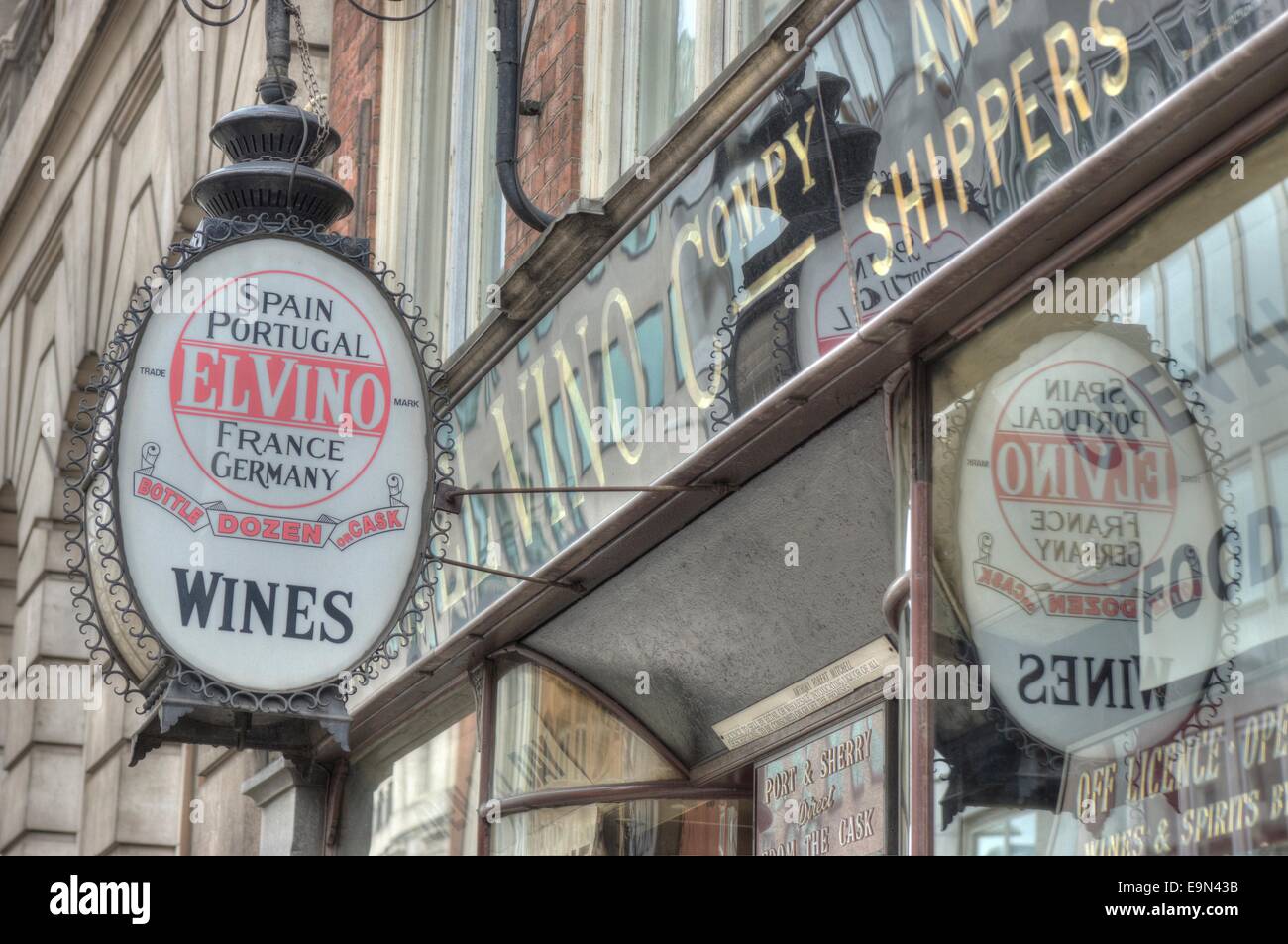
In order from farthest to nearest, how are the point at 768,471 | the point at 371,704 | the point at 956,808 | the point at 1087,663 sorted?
the point at 371,704 < the point at 768,471 < the point at 956,808 < the point at 1087,663

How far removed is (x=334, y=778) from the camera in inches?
434

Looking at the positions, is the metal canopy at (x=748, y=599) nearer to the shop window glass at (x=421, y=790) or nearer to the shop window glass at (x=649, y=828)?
the shop window glass at (x=649, y=828)

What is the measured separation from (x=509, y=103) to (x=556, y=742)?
2638mm

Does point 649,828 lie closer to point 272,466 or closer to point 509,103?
point 272,466

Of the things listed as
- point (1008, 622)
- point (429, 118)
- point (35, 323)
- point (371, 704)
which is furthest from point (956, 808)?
point (35, 323)

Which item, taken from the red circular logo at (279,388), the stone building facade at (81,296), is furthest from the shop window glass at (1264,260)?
the stone building facade at (81,296)

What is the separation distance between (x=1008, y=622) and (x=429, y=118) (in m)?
6.35

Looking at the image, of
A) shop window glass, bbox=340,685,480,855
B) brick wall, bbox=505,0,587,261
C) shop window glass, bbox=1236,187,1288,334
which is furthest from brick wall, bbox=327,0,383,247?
shop window glass, bbox=1236,187,1288,334

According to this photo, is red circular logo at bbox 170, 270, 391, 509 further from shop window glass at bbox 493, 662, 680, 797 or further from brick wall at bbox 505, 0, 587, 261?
shop window glass at bbox 493, 662, 680, 797

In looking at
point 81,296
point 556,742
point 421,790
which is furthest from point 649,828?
point 81,296

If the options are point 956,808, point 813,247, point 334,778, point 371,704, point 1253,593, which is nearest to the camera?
point 1253,593

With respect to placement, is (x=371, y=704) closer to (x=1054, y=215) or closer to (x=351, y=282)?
(x=351, y=282)

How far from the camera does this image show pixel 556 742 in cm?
912

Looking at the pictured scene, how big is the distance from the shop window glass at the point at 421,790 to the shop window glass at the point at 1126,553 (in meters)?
4.08
